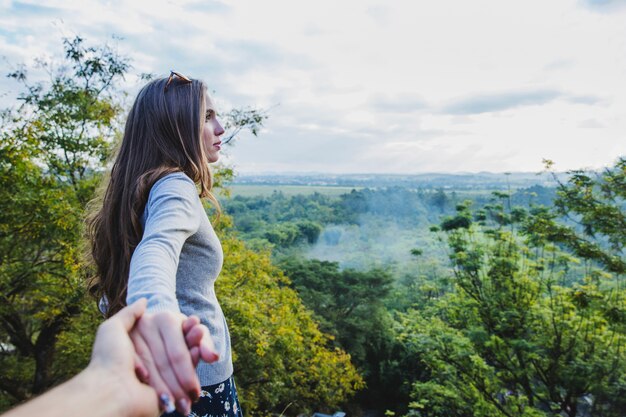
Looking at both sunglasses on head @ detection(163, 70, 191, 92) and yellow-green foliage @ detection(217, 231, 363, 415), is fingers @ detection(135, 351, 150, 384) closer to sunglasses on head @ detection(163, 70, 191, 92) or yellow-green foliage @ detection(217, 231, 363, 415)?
sunglasses on head @ detection(163, 70, 191, 92)

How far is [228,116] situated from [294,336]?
4410 mm

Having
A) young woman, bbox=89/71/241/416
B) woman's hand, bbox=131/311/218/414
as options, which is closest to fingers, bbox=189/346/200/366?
woman's hand, bbox=131/311/218/414

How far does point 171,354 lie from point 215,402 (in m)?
0.70

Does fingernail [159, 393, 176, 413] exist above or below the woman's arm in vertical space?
below

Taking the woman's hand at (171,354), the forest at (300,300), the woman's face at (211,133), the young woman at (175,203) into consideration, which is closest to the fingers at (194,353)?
the woman's hand at (171,354)

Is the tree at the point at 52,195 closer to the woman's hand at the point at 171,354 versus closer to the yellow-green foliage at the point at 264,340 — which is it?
the yellow-green foliage at the point at 264,340

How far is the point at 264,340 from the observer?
6.05m

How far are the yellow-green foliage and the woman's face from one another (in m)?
4.69

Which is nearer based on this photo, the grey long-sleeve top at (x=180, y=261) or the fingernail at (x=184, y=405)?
the fingernail at (x=184, y=405)

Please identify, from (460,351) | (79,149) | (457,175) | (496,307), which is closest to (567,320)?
(496,307)

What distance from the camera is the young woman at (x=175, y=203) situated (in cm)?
105

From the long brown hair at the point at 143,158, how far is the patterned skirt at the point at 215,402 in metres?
0.37

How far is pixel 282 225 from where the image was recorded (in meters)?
32.4

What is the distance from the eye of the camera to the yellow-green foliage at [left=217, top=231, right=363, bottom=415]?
Result: 19.7ft
